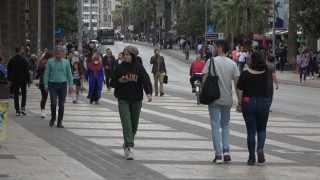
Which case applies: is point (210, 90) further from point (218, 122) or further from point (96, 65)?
point (96, 65)

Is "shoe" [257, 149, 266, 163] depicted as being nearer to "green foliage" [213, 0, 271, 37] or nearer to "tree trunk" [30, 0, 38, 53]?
"tree trunk" [30, 0, 38, 53]

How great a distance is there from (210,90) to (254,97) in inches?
26.3

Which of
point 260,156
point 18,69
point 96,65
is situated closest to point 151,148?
point 260,156

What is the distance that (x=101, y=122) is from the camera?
19.5m

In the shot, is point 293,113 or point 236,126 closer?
point 236,126

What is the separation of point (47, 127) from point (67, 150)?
433cm

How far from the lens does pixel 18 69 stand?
20.6 metres

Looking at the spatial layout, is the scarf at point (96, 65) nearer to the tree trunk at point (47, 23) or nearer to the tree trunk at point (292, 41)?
the tree trunk at point (47, 23)

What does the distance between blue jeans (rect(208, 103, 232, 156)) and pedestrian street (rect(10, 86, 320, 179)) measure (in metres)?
0.29

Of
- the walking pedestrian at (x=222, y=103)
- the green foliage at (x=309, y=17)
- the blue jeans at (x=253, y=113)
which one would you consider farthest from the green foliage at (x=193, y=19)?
the blue jeans at (x=253, y=113)

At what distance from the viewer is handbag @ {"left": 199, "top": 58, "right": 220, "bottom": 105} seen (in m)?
12.5

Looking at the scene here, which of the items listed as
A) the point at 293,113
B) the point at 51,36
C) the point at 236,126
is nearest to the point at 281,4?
the point at 51,36

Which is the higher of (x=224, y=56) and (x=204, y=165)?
(x=224, y=56)

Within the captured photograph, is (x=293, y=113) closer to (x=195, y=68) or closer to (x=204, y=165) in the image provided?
(x=195, y=68)
